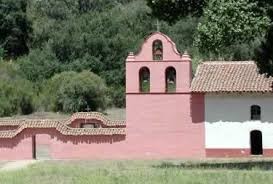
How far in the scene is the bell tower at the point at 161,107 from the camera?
41.8 m

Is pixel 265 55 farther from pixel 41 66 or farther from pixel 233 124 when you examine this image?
pixel 41 66

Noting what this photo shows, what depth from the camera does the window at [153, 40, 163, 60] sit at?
4231 centimetres

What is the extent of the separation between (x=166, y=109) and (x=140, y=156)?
3337 millimetres

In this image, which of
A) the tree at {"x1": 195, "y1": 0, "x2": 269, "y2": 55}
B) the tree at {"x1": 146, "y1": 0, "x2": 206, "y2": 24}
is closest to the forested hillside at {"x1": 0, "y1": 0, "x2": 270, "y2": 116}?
the tree at {"x1": 146, "y1": 0, "x2": 206, "y2": 24}

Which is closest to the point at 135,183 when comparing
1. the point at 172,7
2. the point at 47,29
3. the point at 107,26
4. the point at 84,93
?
the point at 172,7

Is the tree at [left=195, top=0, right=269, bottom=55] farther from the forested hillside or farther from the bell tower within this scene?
the forested hillside

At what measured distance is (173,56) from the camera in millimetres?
42156

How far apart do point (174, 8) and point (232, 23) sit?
3.93 meters

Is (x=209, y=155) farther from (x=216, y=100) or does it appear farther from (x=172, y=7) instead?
(x=172, y=7)

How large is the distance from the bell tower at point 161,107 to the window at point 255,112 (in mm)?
3378

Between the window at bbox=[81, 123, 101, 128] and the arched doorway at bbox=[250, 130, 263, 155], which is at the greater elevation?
the window at bbox=[81, 123, 101, 128]

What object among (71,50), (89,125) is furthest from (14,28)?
(89,125)

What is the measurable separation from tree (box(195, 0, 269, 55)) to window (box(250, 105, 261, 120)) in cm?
1445

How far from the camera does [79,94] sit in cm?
6575
